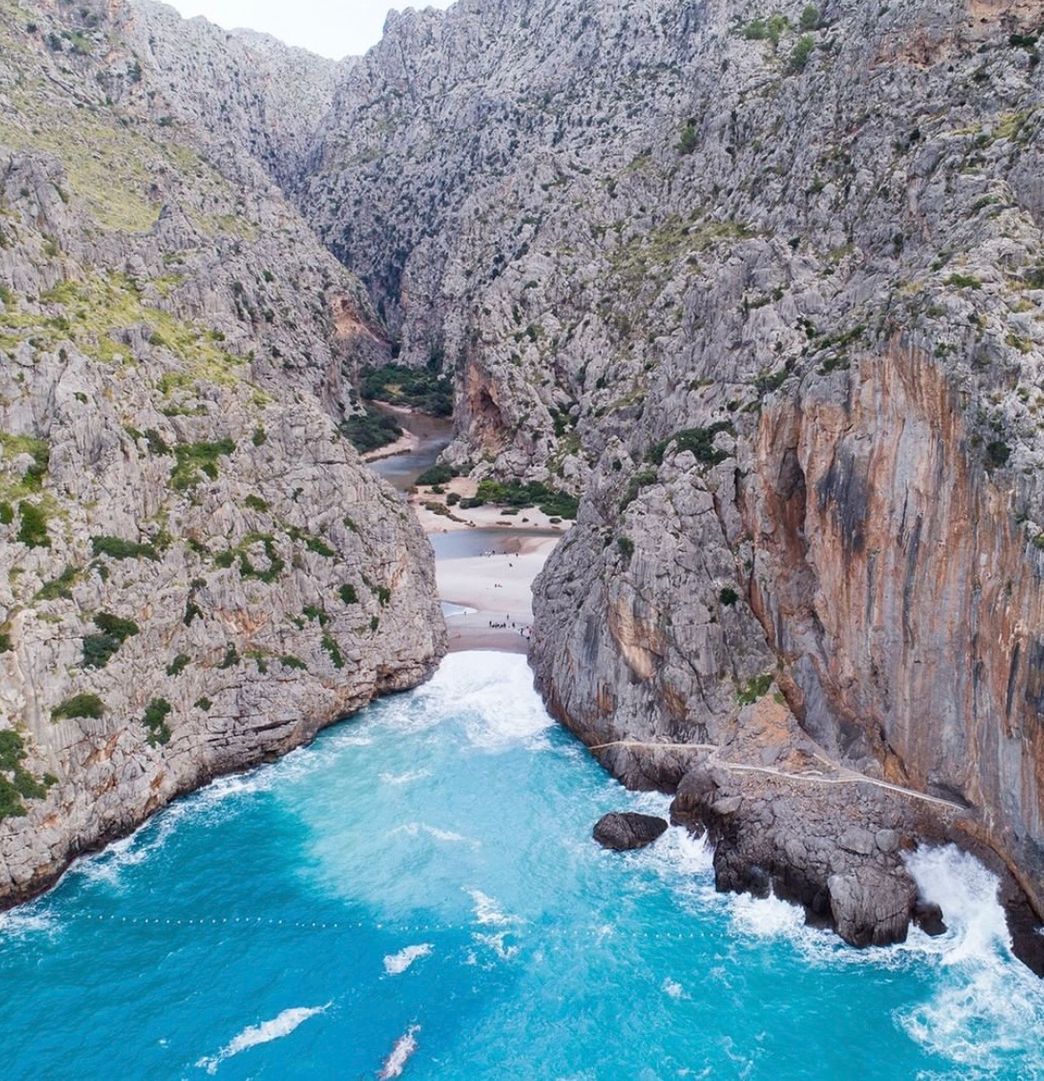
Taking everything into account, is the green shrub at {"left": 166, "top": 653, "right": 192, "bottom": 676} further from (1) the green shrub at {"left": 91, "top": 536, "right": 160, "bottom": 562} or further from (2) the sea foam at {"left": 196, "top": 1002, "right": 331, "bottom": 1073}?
(2) the sea foam at {"left": 196, "top": 1002, "right": 331, "bottom": 1073}

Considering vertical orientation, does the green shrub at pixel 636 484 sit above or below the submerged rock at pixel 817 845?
above

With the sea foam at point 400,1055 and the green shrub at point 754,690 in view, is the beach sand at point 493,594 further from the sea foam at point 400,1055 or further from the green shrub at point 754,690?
the sea foam at point 400,1055

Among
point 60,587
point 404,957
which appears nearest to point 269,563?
point 60,587

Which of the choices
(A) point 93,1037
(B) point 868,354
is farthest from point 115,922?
(B) point 868,354

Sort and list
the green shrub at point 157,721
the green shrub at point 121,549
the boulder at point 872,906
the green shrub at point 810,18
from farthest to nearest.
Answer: the green shrub at point 810,18 < the green shrub at point 121,549 < the green shrub at point 157,721 < the boulder at point 872,906

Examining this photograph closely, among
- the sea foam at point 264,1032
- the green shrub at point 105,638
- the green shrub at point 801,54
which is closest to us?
the sea foam at point 264,1032

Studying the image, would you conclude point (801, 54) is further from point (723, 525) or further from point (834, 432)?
point (834, 432)

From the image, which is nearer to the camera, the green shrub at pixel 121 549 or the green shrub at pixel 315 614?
the green shrub at pixel 121 549

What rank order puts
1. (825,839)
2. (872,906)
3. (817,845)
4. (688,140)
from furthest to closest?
1. (688,140)
2. (825,839)
3. (817,845)
4. (872,906)

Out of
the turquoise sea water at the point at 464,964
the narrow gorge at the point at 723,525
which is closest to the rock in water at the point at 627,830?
the turquoise sea water at the point at 464,964
